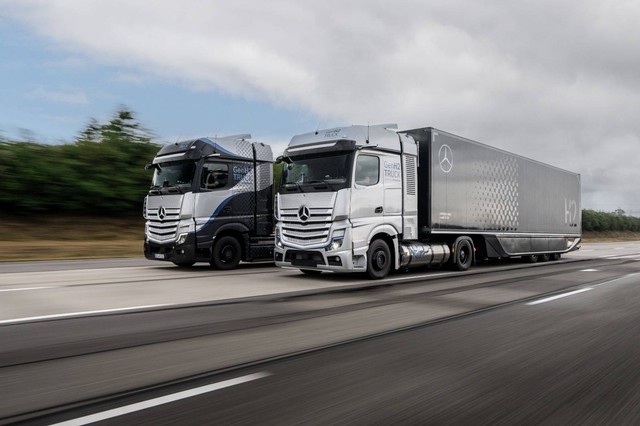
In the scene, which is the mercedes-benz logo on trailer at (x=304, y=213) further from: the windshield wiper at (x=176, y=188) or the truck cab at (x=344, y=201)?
the windshield wiper at (x=176, y=188)

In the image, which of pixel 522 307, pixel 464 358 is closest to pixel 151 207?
pixel 522 307

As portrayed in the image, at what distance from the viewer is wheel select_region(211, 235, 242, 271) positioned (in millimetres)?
13227

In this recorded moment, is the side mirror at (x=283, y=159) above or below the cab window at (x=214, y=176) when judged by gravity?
above

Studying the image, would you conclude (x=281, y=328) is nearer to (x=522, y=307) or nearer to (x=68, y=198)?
(x=522, y=307)

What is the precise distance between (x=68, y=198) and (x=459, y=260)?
16367 mm

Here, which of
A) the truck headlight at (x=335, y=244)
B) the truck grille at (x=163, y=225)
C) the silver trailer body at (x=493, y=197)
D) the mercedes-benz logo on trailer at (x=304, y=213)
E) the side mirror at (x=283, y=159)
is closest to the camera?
the truck headlight at (x=335, y=244)

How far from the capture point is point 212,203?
13.0 meters

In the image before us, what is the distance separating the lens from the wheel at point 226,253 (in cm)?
1323

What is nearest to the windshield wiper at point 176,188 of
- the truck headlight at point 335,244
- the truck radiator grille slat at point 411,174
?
the truck headlight at point 335,244

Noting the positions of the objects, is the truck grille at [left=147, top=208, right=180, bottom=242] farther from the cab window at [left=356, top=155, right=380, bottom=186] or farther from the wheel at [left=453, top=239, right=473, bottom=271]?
the wheel at [left=453, top=239, right=473, bottom=271]

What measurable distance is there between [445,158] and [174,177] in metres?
6.73

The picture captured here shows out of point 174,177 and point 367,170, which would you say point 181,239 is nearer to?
point 174,177

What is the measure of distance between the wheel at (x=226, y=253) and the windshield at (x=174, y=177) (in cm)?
162

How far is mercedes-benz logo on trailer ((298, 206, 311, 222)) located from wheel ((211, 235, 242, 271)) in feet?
9.52
